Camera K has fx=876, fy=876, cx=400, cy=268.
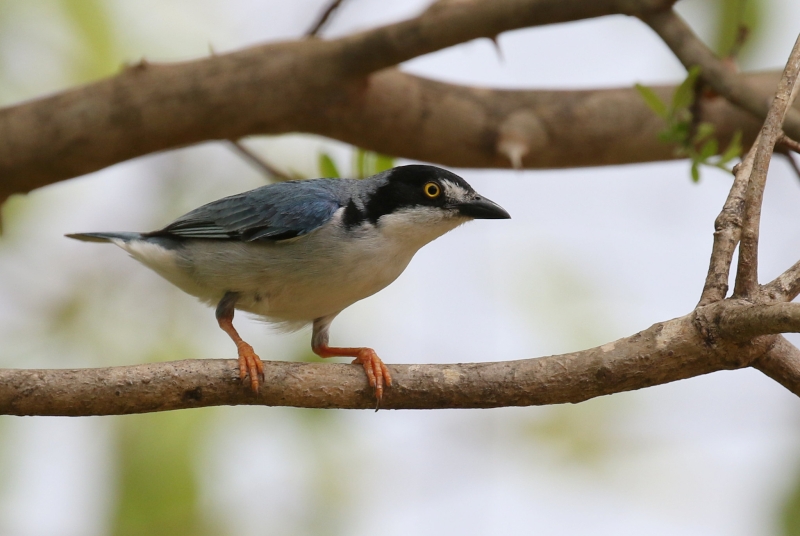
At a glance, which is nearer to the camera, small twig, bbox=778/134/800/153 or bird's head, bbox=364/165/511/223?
small twig, bbox=778/134/800/153

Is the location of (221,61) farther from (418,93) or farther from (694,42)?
(694,42)

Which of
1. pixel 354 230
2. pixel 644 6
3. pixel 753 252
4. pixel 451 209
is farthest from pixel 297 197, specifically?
pixel 753 252

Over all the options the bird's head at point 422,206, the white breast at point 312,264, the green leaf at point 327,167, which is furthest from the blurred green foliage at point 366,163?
the white breast at point 312,264

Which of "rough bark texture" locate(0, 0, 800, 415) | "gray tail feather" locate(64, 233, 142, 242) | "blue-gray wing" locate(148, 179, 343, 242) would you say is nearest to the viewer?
"rough bark texture" locate(0, 0, 800, 415)

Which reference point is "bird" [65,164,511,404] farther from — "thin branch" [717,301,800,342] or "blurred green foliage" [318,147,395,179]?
"thin branch" [717,301,800,342]

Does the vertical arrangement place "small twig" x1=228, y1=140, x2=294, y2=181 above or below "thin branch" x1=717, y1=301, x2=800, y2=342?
above

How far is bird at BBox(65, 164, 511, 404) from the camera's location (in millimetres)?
4836

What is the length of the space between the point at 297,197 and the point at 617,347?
7.57 feet

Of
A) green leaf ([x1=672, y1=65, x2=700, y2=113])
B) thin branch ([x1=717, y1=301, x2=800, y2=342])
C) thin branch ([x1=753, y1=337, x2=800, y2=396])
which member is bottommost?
thin branch ([x1=753, y1=337, x2=800, y2=396])

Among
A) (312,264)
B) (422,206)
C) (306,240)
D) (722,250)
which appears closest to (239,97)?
(306,240)

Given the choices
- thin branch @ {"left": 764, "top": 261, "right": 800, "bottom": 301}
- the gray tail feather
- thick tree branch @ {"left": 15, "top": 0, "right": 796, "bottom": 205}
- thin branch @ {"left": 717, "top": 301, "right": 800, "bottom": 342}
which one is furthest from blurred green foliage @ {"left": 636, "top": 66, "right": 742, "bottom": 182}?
the gray tail feather

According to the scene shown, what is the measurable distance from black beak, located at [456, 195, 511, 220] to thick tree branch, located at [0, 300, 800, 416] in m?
1.58

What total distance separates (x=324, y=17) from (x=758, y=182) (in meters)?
3.09

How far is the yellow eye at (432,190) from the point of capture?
5117mm
